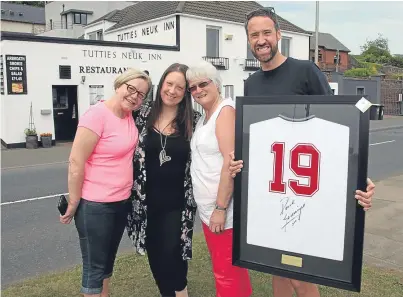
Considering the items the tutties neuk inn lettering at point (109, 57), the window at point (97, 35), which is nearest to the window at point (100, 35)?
the window at point (97, 35)

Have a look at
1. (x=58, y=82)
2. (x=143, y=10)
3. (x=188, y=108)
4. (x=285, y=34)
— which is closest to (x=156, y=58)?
(x=58, y=82)

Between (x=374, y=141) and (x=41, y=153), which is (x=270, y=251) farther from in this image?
(x=374, y=141)

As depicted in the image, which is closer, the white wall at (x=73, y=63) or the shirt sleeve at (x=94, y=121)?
the shirt sleeve at (x=94, y=121)

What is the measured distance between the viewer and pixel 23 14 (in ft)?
191

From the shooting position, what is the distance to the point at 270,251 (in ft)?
7.75

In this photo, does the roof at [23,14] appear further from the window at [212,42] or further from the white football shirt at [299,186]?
the white football shirt at [299,186]

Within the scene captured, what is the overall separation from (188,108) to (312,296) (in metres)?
1.48

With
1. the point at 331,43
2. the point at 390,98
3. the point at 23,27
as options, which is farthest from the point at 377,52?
the point at 23,27

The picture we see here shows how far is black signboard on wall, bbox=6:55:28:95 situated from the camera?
562 inches

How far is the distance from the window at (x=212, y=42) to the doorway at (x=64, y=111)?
24.5ft

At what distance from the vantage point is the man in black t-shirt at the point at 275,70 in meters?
2.42

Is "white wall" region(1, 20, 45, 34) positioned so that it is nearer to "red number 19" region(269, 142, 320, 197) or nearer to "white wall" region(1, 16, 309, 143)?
"white wall" region(1, 16, 309, 143)

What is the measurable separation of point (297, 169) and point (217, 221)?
25.1 inches

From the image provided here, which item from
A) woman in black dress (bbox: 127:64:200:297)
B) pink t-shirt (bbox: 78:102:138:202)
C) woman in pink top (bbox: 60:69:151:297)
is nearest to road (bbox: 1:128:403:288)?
woman in pink top (bbox: 60:69:151:297)
